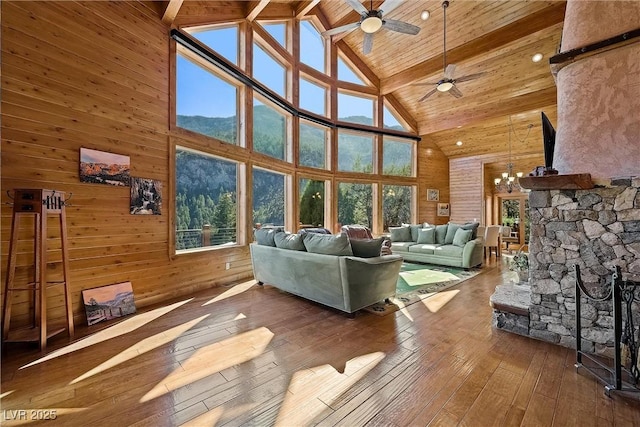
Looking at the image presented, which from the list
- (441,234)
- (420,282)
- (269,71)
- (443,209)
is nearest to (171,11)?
(269,71)

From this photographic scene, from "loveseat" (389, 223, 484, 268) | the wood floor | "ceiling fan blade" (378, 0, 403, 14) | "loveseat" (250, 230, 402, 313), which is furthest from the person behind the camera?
"loveseat" (389, 223, 484, 268)

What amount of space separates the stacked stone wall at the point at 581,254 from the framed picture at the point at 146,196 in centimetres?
457

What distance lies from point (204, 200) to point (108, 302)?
2002 mm

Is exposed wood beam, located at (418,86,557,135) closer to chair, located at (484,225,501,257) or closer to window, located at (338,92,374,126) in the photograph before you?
window, located at (338,92,374,126)

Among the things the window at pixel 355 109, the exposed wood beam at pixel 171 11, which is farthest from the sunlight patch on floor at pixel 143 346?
the window at pixel 355 109

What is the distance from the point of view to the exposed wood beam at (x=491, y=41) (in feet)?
17.9

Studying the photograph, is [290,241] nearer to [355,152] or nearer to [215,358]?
[215,358]

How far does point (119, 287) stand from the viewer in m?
3.31

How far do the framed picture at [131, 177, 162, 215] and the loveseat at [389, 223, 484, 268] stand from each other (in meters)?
5.56

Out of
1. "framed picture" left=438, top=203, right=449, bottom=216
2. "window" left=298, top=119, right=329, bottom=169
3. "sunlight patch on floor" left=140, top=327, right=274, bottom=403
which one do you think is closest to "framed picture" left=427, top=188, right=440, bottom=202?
"framed picture" left=438, top=203, right=449, bottom=216

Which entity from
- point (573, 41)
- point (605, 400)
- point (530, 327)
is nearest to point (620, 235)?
point (530, 327)

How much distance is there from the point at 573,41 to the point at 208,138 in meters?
4.75

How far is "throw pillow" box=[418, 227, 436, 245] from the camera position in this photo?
23.1 ft

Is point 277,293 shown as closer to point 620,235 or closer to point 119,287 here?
point 119,287
